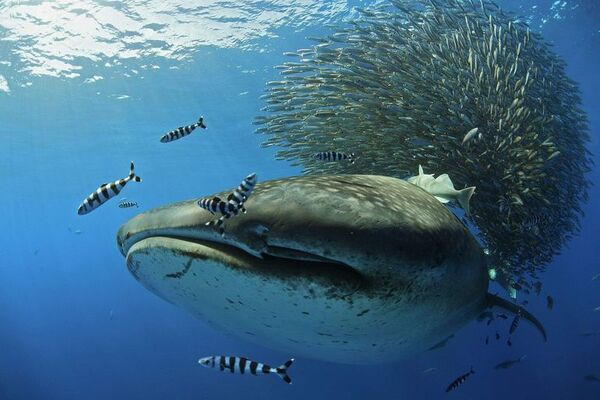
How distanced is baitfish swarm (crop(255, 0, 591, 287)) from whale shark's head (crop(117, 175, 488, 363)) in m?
4.62

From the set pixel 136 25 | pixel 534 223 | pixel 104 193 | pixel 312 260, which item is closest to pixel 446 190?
pixel 534 223

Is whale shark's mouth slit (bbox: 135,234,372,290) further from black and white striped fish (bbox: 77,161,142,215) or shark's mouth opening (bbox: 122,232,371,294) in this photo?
black and white striped fish (bbox: 77,161,142,215)

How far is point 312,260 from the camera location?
6.66 ft

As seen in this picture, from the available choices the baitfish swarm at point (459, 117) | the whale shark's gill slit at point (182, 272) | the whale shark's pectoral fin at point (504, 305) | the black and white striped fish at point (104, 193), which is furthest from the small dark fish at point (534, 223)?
the whale shark's gill slit at point (182, 272)

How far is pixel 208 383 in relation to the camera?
82.2ft

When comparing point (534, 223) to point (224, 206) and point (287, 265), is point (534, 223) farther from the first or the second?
point (224, 206)

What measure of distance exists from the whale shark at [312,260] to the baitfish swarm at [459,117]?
461 centimetres

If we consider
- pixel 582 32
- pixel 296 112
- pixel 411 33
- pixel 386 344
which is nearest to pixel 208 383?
pixel 296 112

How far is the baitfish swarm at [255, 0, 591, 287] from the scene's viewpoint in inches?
283

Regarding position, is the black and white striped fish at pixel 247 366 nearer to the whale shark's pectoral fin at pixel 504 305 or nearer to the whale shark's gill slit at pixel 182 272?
the whale shark's gill slit at pixel 182 272

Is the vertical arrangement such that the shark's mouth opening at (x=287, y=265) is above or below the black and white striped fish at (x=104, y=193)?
above

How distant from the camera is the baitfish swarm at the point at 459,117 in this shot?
720 cm

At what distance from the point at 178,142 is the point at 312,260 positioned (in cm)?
3571

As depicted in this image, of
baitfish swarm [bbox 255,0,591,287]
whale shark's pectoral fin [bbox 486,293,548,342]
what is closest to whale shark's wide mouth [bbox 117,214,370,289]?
whale shark's pectoral fin [bbox 486,293,548,342]
